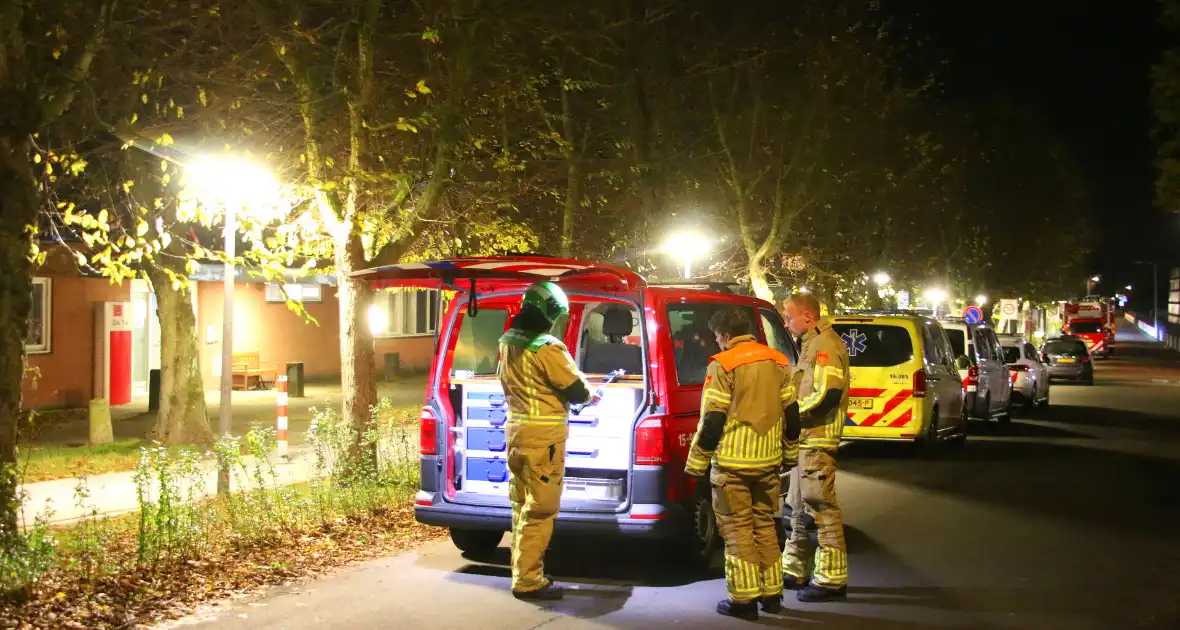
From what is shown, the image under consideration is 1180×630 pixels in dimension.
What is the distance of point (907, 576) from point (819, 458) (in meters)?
1.34

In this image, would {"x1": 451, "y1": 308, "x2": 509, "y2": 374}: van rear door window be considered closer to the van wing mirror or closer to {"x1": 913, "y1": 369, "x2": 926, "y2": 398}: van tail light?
the van wing mirror

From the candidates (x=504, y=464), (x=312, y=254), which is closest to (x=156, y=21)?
(x=312, y=254)

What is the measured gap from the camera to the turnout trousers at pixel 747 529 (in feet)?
23.6

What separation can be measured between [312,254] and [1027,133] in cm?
4536

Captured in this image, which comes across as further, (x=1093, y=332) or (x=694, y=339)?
(x=1093, y=332)

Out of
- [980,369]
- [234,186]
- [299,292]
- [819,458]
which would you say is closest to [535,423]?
[819,458]

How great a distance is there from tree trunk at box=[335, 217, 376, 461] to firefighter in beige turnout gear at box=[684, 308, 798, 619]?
5.89 metres

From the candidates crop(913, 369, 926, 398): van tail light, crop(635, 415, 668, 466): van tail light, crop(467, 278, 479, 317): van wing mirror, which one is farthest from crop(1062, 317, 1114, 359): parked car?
crop(467, 278, 479, 317): van wing mirror

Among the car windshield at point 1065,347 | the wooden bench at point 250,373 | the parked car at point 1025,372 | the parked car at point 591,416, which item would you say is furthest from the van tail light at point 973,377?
the car windshield at point 1065,347

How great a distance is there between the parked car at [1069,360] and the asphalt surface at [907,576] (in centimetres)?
2504

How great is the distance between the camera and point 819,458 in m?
7.94

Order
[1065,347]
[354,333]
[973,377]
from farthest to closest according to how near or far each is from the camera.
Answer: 1. [1065,347]
2. [973,377]
3. [354,333]

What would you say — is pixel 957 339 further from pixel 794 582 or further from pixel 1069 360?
pixel 1069 360

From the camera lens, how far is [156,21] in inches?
548
